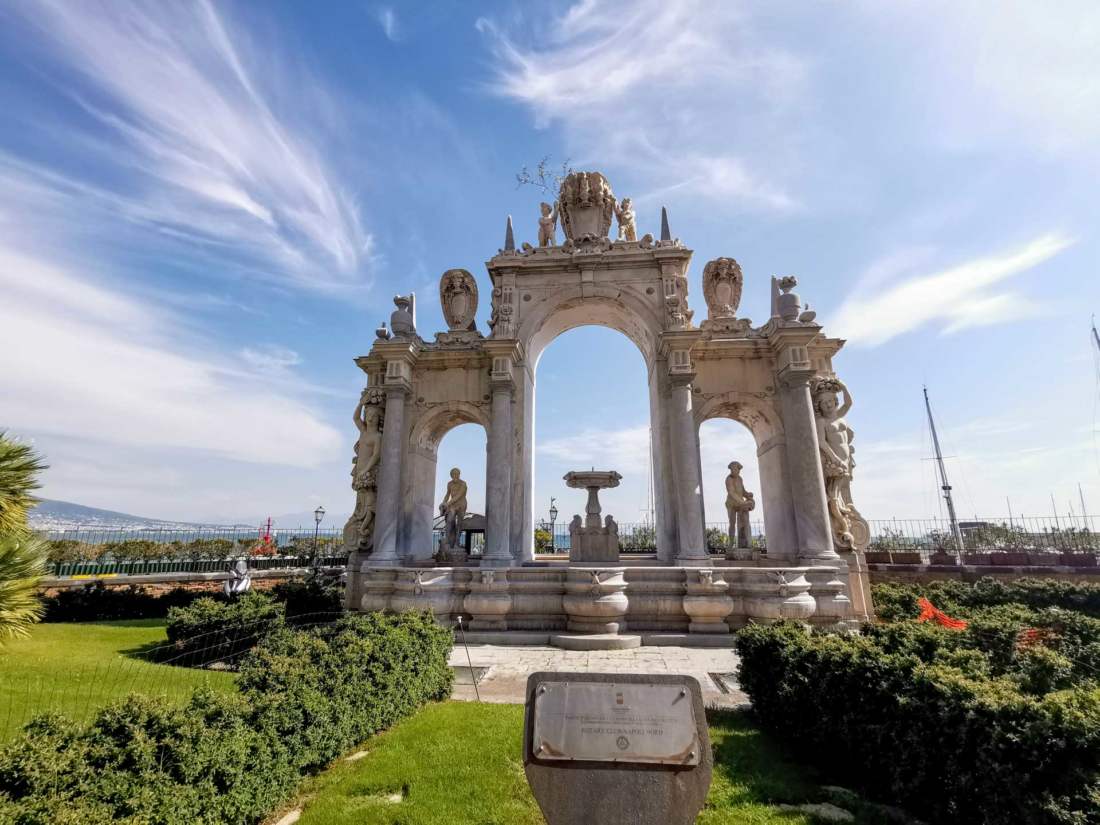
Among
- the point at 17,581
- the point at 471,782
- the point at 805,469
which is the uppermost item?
the point at 805,469

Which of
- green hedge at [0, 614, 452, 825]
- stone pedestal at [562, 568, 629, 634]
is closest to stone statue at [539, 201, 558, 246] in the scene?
stone pedestal at [562, 568, 629, 634]

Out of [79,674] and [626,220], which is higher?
[626,220]

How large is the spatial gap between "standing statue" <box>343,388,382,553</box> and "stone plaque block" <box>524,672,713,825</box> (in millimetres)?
14324

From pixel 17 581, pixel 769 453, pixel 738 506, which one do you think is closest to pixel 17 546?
pixel 17 581

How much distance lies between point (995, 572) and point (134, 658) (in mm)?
29800

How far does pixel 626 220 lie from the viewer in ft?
63.2

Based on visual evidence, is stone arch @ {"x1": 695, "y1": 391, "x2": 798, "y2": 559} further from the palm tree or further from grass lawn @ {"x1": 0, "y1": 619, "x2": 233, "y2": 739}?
the palm tree

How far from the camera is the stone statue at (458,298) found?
19125 mm

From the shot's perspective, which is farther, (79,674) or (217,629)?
(217,629)

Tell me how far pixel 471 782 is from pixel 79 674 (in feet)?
25.3

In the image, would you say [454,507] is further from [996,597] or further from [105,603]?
[996,597]

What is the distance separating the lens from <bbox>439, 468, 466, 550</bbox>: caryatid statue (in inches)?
720

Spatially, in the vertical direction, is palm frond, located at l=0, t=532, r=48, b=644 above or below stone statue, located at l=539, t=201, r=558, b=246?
below

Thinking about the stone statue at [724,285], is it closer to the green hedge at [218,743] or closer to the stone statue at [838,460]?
the stone statue at [838,460]
